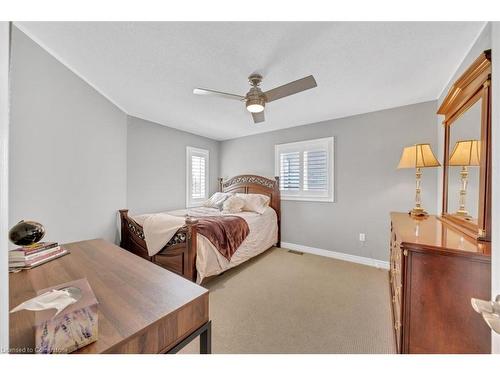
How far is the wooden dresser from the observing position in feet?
3.01

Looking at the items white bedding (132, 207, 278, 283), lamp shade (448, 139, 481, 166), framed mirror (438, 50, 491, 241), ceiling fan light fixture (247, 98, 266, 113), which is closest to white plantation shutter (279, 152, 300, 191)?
white bedding (132, 207, 278, 283)

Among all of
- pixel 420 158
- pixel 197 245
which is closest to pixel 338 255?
pixel 420 158

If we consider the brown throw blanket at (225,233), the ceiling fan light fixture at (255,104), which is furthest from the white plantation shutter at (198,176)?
the ceiling fan light fixture at (255,104)

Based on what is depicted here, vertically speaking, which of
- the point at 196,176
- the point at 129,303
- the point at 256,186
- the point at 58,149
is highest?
the point at 58,149

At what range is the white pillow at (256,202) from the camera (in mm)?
3576

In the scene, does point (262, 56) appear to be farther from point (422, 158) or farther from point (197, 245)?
point (197, 245)

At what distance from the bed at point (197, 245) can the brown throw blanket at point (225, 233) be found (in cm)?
7

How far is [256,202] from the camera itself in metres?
3.66

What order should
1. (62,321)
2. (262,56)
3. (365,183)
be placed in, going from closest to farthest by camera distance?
(62,321), (262,56), (365,183)

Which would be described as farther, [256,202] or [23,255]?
[256,202]

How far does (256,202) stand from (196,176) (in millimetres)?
1640

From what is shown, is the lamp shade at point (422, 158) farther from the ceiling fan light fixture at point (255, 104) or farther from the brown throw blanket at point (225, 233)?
the brown throw blanket at point (225, 233)
